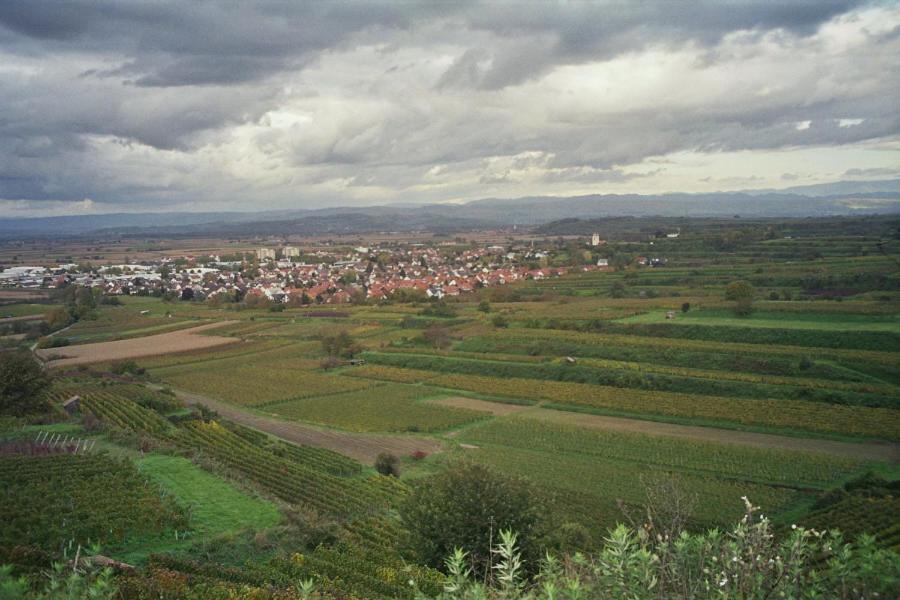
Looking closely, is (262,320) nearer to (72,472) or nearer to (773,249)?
(72,472)

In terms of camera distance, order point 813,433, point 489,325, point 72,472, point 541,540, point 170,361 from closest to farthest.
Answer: point 541,540 → point 72,472 → point 813,433 → point 170,361 → point 489,325

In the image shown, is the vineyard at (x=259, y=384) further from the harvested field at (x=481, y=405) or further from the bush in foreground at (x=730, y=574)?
the bush in foreground at (x=730, y=574)

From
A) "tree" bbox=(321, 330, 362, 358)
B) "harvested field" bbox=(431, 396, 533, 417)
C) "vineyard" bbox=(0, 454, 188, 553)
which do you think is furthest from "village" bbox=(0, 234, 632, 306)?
"vineyard" bbox=(0, 454, 188, 553)

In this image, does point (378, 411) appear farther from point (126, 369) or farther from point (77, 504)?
point (77, 504)

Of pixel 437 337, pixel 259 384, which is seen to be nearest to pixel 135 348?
pixel 259 384

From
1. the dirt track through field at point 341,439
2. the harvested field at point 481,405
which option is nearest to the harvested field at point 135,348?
the dirt track through field at point 341,439

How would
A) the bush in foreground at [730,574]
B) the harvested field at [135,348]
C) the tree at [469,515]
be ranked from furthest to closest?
1. the harvested field at [135,348]
2. the tree at [469,515]
3. the bush in foreground at [730,574]

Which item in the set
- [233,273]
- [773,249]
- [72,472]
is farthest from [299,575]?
[233,273]
